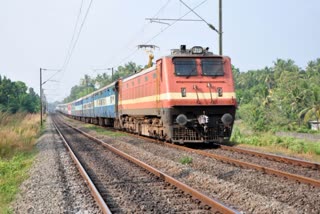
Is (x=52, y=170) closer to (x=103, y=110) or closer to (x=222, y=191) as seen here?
(x=222, y=191)

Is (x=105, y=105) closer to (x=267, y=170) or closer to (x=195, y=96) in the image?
(x=195, y=96)

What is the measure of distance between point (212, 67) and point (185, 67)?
1088mm

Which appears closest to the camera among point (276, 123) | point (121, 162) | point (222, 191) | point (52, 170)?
point (222, 191)

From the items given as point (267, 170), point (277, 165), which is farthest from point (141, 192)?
point (277, 165)

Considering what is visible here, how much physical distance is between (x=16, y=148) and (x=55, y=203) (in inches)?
469

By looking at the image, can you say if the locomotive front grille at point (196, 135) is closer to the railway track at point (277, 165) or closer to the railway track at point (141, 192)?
the railway track at point (277, 165)

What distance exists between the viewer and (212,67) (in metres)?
16.0

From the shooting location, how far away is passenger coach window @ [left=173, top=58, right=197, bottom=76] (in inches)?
615

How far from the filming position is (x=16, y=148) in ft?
61.3

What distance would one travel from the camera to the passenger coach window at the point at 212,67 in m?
15.9

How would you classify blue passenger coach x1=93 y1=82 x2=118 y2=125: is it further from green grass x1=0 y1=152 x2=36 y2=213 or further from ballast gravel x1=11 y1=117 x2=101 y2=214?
ballast gravel x1=11 y1=117 x2=101 y2=214

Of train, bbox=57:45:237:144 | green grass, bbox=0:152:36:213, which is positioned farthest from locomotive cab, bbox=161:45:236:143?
green grass, bbox=0:152:36:213

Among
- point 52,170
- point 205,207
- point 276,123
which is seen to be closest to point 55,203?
point 205,207

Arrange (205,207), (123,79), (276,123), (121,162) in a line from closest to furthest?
(205,207) → (121,162) → (123,79) → (276,123)
